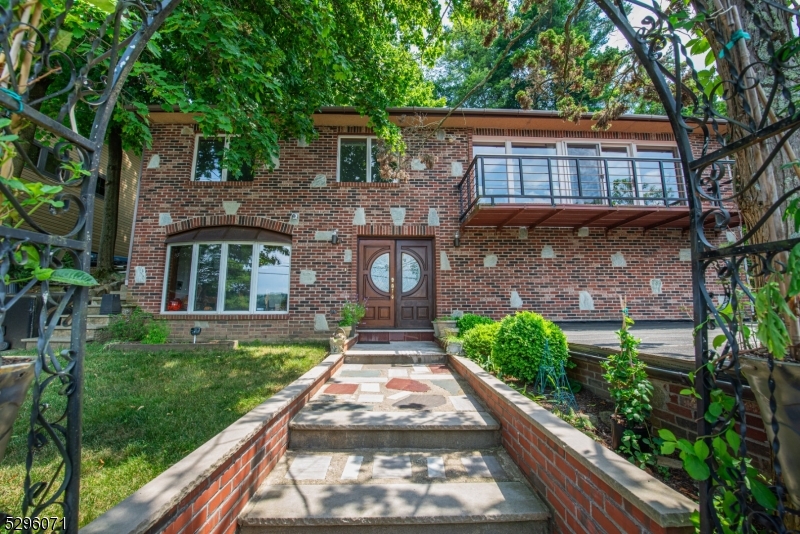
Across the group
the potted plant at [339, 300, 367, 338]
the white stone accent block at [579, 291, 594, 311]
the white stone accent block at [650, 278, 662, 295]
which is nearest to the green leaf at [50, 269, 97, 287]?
the potted plant at [339, 300, 367, 338]

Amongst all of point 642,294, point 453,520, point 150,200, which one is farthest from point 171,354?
point 642,294

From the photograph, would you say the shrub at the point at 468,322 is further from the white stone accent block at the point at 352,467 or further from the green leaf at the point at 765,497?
the green leaf at the point at 765,497

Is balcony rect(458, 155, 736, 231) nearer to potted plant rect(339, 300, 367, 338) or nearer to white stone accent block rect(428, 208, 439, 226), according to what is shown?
white stone accent block rect(428, 208, 439, 226)

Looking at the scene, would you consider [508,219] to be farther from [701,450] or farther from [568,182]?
[701,450]

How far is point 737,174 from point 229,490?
3145 millimetres

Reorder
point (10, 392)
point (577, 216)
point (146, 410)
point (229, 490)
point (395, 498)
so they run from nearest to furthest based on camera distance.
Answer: point (10, 392), point (229, 490), point (395, 498), point (146, 410), point (577, 216)

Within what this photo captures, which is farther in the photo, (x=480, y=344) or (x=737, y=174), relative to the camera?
(x=480, y=344)

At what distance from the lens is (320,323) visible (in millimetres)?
7168

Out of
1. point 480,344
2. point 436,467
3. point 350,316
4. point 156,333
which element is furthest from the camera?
point 156,333

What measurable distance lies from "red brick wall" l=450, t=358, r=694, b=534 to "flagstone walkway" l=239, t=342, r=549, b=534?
96 millimetres

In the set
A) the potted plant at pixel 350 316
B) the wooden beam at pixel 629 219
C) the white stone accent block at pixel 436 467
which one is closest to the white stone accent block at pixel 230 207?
the potted plant at pixel 350 316

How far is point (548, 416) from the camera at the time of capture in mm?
2301

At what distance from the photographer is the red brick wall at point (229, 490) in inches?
58.6

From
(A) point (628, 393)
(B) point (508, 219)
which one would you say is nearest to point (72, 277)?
(A) point (628, 393)
